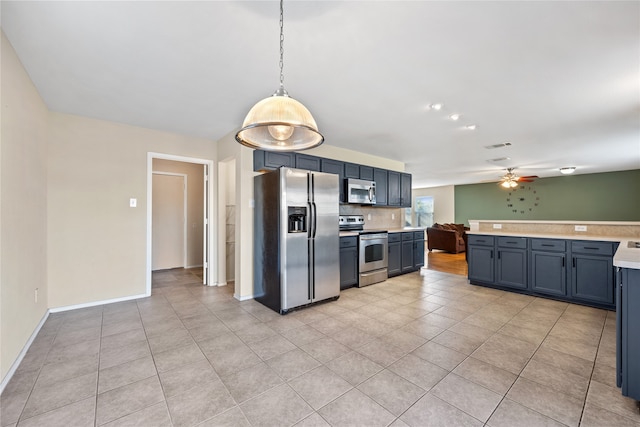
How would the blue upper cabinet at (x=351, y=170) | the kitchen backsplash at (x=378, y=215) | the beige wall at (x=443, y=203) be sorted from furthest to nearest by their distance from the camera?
the beige wall at (x=443, y=203), the kitchen backsplash at (x=378, y=215), the blue upper cabinet at (x=351, y=170)

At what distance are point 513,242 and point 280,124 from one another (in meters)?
4.28

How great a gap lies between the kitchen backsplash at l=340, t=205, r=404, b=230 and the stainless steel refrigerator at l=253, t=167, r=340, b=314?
4.81 feet

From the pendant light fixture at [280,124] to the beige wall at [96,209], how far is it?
288 centimetres

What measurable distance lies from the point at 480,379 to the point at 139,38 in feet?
11.5

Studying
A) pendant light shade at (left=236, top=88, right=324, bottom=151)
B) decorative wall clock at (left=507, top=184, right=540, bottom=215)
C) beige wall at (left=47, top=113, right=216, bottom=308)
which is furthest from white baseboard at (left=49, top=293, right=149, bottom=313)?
decorative wall clock at (left=507, top=184, right=540, bottom=215)

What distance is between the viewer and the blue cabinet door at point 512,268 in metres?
4.08

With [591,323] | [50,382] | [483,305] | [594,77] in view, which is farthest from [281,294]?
[594,77]

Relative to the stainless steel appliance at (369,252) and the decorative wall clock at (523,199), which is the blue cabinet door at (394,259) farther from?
the decorative wall clock at (523,199)

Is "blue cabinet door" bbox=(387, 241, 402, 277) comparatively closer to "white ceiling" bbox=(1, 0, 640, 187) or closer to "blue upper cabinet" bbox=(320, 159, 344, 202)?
"blue upper cabinet" bbox=(320, 159, 344, 202)

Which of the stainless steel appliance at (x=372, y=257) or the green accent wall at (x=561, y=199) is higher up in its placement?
the green accent wall at (x=561, y=199)

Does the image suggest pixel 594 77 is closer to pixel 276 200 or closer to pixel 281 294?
pixel 276 200

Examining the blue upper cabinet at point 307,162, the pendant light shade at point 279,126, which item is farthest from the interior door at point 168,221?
the pendant light shade at point 279,126

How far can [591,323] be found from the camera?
2.99 metres

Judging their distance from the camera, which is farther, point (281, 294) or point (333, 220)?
point (333, 220)
